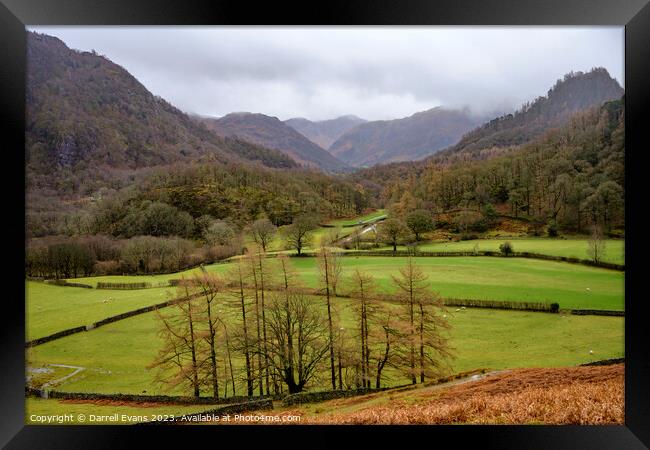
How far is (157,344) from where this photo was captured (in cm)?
429

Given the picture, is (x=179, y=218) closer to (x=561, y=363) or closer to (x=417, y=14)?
(x=417, y=14)

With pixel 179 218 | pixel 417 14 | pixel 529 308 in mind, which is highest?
pixel 417 14

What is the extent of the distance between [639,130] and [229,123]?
4731 millimetres

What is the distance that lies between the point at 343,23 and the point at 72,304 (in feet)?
15.2

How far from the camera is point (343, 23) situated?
3359mm

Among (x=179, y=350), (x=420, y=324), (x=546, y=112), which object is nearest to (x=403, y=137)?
(x=546, y=112)

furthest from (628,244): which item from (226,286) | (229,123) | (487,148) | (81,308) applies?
(81,308)

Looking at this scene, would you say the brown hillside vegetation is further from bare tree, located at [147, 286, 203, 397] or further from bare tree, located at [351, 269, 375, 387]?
bare tree, located at [147, 286, 203, 397]

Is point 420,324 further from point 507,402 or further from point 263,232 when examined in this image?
point 263,232

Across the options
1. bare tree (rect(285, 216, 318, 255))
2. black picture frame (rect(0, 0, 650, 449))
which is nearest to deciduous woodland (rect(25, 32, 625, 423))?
bare tree (rect(285, 216, 318, 255))

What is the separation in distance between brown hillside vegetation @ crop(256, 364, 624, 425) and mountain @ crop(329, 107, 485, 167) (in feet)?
9.98

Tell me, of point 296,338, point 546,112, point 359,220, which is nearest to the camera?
point 546,112

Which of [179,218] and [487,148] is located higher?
[487,148]

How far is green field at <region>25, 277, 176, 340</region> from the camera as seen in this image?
412cm
